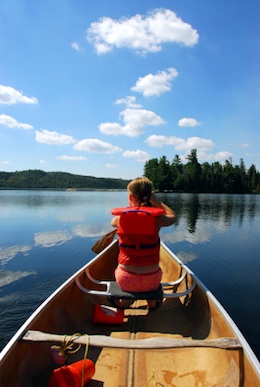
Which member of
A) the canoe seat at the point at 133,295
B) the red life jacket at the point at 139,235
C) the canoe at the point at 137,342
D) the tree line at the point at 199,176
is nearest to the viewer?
the canoe at the point at 137,342

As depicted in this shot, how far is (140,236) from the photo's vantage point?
3615 millimetres

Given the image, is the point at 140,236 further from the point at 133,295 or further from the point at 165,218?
the point at 133,295

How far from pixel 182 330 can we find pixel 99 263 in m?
2.61

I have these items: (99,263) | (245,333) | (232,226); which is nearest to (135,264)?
(99,263)

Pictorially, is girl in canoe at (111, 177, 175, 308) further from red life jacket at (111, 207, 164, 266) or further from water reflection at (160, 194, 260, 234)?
water reflection at (160, 194, 260, 234)

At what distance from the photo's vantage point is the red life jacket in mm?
3557

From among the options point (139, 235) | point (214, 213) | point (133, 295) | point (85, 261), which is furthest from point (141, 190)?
point (214, 213)

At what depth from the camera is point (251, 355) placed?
8.55 feet

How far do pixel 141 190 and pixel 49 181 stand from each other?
182m

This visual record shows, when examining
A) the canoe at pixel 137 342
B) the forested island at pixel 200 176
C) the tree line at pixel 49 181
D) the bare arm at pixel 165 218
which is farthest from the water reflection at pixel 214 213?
the tree line at pixel 49 181

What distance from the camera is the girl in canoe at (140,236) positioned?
11.7ft

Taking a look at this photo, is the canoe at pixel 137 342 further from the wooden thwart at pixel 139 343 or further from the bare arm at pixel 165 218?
the bare arm at pixel 165 218

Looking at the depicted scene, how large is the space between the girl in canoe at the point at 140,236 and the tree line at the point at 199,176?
93.8 metres

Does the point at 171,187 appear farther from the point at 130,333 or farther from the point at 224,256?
the point at 130,333
